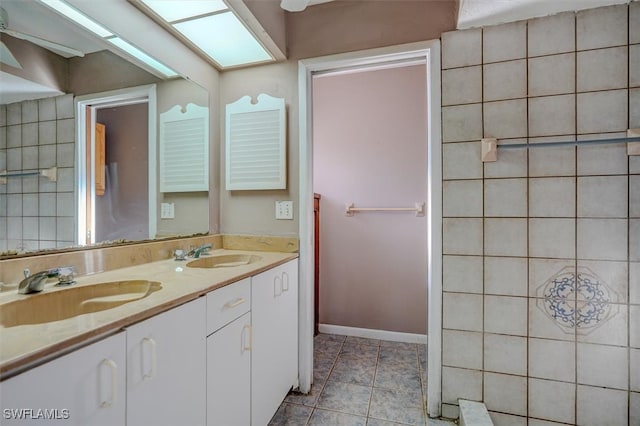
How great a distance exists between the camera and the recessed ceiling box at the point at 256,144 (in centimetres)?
176

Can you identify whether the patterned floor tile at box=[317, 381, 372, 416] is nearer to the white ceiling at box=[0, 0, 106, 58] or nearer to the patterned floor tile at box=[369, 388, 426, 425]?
the patterned floor tile at box=[369, 388, 426, 425]

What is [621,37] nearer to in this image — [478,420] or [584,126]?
[584,126]

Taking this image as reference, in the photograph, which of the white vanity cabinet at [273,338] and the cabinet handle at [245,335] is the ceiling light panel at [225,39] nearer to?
the white vanity cabinet at [273,338]

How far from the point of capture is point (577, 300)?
1353 millimetres

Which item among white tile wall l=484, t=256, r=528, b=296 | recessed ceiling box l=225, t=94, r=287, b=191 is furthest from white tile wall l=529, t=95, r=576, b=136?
recessed ceiling box l=225, t=94, r=287, b=191

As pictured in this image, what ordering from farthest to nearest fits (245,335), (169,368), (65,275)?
1. (245,335)
2. (65,275)
3. (169,368)

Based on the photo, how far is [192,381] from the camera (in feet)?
2.92

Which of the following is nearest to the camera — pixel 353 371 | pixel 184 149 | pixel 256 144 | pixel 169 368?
pixel 169 368

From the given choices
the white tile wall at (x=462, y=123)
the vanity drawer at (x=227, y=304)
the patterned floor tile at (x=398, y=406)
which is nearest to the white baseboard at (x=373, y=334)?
the patterned floor tile at (x=398, y=406)

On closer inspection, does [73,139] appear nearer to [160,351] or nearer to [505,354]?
[160,351]

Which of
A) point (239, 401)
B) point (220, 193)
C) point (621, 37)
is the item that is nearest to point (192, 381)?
point (239, 401)

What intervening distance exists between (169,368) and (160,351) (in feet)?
0.23

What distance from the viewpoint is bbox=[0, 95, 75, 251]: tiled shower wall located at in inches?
35.8

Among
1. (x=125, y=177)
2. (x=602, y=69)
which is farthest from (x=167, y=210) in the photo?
(x=602, y=69)
